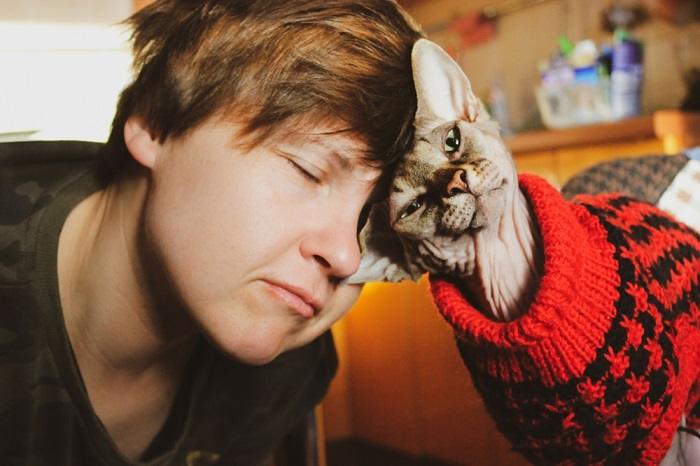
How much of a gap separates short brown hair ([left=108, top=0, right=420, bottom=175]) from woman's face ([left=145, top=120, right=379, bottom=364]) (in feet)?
0.06

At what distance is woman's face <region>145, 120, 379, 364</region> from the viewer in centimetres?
56

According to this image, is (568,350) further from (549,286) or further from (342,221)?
(342,221)

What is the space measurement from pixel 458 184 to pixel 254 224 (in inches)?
6.4

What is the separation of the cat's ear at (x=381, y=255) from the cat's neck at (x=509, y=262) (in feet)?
0.24

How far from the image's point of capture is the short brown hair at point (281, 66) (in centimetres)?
58

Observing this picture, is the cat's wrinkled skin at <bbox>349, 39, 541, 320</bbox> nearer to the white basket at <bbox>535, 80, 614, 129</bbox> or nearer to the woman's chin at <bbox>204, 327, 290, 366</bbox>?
the woman's chin at <bbox>204, 327, 290, 366</bbox>

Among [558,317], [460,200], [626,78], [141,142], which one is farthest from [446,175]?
[626,78]

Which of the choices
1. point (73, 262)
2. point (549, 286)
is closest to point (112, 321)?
point (73, 262)

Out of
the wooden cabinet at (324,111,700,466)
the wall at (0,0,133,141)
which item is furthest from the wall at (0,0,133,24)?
the wooden cabinet at (324,111,700,466)

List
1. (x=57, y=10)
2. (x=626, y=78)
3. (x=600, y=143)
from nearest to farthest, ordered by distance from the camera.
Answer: (x=57, y=10)
(x=600, y=143)
(x=626, y=78)

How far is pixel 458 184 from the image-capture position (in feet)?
1.82

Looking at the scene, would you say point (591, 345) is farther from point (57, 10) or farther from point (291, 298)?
point (57, 10)

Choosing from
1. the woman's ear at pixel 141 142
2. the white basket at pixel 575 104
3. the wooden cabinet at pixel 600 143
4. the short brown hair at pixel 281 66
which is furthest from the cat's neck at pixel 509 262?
the white basket at pixel 575 104

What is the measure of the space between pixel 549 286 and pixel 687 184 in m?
0.43
